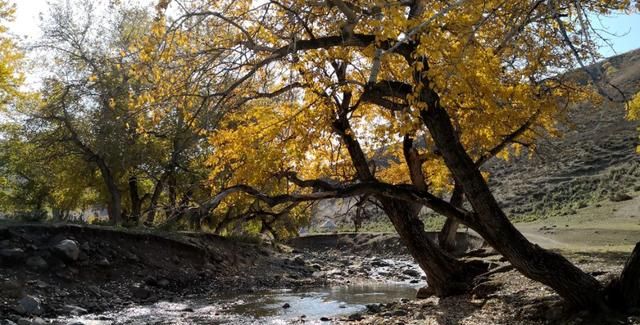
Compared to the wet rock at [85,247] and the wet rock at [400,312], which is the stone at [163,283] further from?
the wet rock at [400,312]

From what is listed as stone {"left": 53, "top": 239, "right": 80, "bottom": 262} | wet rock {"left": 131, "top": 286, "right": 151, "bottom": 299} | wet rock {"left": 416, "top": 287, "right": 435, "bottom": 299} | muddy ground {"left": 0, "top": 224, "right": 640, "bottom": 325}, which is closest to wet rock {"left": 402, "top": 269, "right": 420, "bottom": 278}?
muddy ground {"left": 0, "top": 224, "right": 640, "bottom": 325}

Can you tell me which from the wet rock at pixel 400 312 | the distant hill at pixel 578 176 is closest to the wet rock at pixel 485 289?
the wet rock at pixel 400 312

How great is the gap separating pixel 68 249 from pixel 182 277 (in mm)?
3581

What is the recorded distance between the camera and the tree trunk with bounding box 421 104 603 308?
6.46 m

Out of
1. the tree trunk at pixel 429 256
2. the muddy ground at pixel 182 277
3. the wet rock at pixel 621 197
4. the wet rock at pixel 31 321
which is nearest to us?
the muddy ground at pixel 182 277

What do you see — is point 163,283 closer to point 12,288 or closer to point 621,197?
point 12,288

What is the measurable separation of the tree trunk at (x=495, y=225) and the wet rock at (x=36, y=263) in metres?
9.63

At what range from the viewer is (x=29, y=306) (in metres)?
10.0

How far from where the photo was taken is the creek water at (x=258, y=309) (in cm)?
1055

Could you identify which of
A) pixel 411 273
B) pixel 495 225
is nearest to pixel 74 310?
pixel 495 225

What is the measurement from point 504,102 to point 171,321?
7558mm

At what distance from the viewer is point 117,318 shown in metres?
10.5

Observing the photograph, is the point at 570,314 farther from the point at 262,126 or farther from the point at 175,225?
the point at 175,225

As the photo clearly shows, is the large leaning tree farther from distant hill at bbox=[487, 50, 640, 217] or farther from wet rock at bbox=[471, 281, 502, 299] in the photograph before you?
distant hill at bbox=[487, 50, 640, 217]
